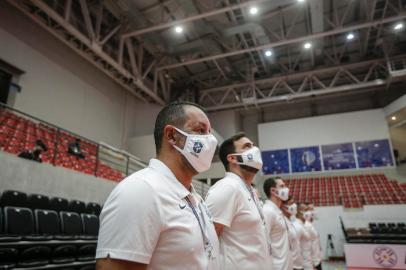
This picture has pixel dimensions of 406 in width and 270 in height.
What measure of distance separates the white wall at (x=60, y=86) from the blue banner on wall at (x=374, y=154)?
10.7 meters

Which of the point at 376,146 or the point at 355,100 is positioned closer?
the point at 376,146

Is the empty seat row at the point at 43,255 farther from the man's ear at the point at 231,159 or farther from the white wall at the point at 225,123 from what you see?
the white wall at the point at 225,123

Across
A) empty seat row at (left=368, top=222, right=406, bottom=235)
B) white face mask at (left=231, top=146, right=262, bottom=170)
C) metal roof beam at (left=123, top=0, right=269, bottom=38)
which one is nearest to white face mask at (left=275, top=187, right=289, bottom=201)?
white face mask at (left=231, top=146, right=262, bottom=170)

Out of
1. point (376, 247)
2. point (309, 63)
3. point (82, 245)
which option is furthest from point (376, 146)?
point (82, 245)

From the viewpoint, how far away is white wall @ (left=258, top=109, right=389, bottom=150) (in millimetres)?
13688

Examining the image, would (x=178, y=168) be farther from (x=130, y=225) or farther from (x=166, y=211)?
(x=130, y=225)

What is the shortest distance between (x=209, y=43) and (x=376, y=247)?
816 centimetres

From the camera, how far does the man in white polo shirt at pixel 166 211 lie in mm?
913

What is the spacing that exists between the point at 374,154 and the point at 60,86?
13.3 m

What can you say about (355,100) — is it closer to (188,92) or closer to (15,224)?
(188,92)

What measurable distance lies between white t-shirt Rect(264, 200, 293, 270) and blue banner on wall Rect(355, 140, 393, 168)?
12.6 metres

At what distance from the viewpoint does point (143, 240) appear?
0.92 m

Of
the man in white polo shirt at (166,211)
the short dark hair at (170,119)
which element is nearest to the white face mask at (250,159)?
the man in white polo shirt at (166,211)

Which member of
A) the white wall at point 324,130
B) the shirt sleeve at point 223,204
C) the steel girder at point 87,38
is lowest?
the shirt sleeve at point 223,204
